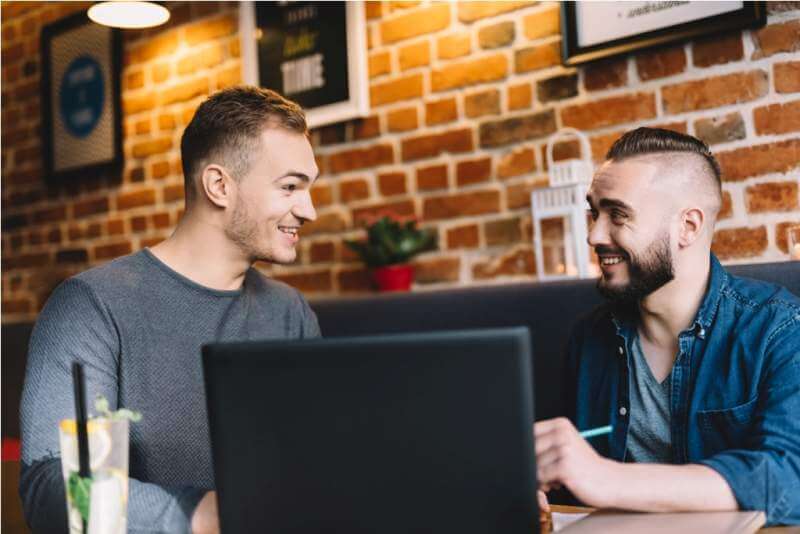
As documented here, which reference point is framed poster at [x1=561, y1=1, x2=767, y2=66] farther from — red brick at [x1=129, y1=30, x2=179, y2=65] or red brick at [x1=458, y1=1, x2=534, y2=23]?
red brick at [x1=129, y1=30, x2=179, y2=65]

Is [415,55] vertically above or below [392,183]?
above

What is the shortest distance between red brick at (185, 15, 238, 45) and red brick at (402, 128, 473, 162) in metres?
0.86

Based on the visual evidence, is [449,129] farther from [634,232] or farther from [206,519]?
[206,519]

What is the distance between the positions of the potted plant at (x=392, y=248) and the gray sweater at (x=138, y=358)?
74 cm

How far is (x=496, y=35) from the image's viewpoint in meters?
2.35

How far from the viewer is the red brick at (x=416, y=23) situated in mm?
2453

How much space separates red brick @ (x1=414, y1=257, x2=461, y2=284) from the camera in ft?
8.07

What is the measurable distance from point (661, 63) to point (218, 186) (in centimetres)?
114

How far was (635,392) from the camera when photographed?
1.57 m

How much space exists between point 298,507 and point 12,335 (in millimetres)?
2436

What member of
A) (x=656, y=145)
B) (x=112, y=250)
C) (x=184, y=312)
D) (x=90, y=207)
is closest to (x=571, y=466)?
(x=656, y=145)

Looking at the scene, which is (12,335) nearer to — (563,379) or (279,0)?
(279,0)

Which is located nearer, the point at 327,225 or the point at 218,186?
the point at 218,186

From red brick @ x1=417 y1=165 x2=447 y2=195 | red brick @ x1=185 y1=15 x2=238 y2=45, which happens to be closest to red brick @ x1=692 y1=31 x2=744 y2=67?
red brick @ x1=417 y1=165 x2=447 y2=195
